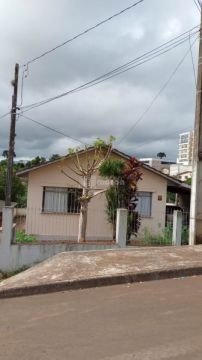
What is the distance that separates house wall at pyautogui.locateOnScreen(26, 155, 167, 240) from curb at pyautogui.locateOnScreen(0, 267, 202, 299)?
11.9m

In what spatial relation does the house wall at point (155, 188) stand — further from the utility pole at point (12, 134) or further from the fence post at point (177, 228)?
the fence post at point (177, 228)

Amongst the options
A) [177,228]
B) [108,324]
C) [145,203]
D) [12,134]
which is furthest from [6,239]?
[145,203]

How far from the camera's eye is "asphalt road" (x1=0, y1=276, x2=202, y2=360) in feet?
16.3

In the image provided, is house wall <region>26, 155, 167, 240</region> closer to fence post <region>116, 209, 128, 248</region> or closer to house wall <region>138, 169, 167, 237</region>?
house wall <region>138, 169, 167, 237</region>

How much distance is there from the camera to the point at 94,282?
834 centimetres

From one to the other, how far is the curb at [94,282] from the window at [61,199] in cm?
1369

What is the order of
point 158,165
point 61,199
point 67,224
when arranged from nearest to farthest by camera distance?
1. point 67,224
2. point 61,199
3. point 158,165

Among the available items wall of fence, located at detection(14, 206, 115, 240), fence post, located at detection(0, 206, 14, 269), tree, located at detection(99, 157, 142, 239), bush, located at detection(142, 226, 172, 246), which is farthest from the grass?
wall of fence, located at detection(14, 206, 115, 240)

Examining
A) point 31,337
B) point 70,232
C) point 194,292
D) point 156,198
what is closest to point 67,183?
point 70,232

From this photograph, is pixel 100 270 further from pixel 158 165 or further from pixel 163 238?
pixel 158 165

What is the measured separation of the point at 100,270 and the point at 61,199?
13.7 meters

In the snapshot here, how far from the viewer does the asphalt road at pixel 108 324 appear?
16.3 ft

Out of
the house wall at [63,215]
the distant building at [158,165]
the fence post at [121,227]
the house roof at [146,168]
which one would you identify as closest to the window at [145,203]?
the house roof at [146,168]

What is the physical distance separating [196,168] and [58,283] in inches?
224
